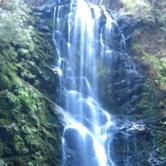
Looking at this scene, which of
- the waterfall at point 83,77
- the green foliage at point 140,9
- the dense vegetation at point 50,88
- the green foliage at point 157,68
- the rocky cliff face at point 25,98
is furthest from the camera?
the green foliage at point 140,9

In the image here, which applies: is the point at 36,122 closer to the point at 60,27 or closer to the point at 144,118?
the point at 144,118

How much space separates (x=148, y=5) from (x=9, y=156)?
44.3ft

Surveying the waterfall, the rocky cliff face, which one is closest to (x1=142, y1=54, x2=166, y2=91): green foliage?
the waterfall

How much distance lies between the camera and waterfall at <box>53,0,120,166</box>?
1273cm

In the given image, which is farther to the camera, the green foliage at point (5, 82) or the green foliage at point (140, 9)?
the green foliage at point (140, 9)

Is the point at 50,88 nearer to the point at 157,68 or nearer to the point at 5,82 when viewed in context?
the point at 5,82

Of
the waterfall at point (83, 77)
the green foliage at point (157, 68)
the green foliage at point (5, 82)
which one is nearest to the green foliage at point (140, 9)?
the waterfall at point (83, 77)

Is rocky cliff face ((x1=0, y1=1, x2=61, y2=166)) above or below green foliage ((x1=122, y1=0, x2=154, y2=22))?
below

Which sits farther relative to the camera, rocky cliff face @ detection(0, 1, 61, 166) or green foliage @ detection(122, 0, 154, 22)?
green foliage @ detection(122, 0, 154, 22)

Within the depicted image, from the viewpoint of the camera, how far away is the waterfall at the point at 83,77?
12.7 m

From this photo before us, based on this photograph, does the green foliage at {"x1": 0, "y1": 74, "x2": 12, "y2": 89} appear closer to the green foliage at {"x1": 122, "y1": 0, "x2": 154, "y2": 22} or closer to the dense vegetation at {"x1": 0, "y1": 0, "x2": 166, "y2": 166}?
the dense vegetation at {"x1": 0, "y1": 0, "x2": 166, "y2": 166}

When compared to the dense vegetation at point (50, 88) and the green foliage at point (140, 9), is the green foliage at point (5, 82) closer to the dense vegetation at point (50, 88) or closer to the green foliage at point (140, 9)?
the dense vegetation at point (50, 88)

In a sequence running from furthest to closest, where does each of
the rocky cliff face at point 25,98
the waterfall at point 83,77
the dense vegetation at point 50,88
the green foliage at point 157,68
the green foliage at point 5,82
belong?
the green foliage at point 157,68, the waterfall at point 83,77, the green foliage at point 5,82, the dense vegetation at point 50,88, the rocky cliff face at point 25,98

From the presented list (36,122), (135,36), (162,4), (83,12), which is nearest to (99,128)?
(36,122)
